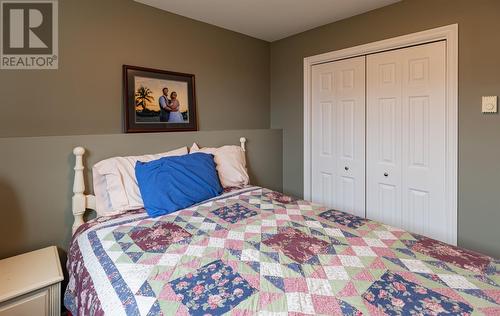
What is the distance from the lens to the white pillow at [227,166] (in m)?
2.45

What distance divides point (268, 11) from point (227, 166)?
1.40m

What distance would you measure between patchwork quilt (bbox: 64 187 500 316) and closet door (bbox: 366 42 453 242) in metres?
0.95

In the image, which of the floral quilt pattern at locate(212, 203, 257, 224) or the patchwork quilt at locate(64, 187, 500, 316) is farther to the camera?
the floral quilt pattern at locate(212, 203, 257, 224)

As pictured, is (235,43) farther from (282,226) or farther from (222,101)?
(282,226)

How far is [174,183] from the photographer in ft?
6.31

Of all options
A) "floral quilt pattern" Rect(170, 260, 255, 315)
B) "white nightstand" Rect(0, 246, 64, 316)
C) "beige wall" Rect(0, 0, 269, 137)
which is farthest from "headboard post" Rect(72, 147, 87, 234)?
"floral quilt pattern" Rect(170, 260, 255, 315)

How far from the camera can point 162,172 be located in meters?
1.93

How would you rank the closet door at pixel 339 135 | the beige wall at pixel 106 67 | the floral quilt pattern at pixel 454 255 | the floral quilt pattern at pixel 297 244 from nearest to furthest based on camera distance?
the floral quilt pattern at pixel 454 255 < the floral quilt pattern at pixel 297 244 < the beige wall at pixel 106 67 < the closet door at pixel 339 135

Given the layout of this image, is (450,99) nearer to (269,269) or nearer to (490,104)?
(490,104)

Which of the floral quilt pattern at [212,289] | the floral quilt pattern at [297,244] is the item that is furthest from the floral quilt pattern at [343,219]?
the floral quilt pattern at [212,289]

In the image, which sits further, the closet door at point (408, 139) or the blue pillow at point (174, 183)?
the closet door at point (408, 139)

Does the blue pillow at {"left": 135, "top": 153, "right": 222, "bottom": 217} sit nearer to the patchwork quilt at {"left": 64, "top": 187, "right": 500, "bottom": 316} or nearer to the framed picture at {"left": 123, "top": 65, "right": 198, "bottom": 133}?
the patchwork quilt at {"left": 64, "top": 187, "right": 500, "bottom": 316}

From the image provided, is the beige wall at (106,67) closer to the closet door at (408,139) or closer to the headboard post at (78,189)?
the headboard post at (78,189)

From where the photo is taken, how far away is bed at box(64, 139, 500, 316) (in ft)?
3.04
